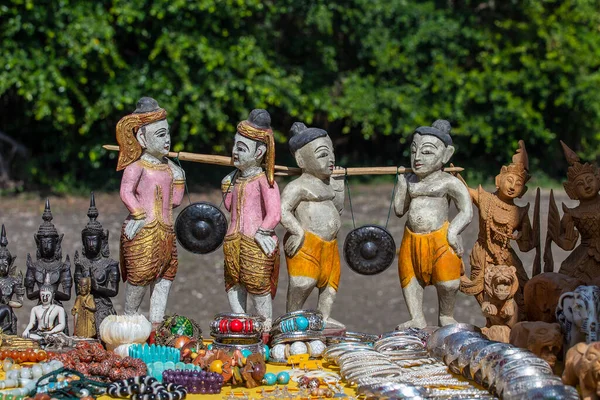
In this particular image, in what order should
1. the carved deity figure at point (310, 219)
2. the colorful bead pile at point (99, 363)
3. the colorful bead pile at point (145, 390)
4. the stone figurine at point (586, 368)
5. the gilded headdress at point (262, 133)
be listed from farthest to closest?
1. the carved deity figure at point (310, 219)
2. the gilded headdress at point (262, 133)
3. the colorful bead pile at point (99, 363)
4. the colorful bead pile at point (145, 390)
5. the stone figurine at point (586, 368)

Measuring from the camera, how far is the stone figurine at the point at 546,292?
184 inches

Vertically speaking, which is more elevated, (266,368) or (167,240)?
(167,240)

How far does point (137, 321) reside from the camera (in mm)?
4777

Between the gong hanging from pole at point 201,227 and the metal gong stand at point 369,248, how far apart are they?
719 millimetres

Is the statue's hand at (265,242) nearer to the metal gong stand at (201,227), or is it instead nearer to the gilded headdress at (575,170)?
the metal gong stand at (201,227)

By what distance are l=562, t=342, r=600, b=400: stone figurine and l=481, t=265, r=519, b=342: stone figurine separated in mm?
760

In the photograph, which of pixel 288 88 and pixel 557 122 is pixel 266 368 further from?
pixel 557 122

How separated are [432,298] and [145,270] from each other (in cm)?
494

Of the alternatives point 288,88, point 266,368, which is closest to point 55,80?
point 288,88

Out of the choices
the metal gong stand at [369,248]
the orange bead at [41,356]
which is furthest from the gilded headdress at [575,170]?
the orange bead at [41,356]

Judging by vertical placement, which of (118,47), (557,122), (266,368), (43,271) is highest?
(118,47)

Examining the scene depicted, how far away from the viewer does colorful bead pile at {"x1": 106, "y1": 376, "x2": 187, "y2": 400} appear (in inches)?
161

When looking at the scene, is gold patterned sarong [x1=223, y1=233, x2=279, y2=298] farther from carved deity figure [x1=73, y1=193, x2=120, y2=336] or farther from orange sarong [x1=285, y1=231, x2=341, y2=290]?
carved deity figure [x1=73, y1=193, x2=120, y2=336]

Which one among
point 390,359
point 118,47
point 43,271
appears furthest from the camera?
point 118,47
